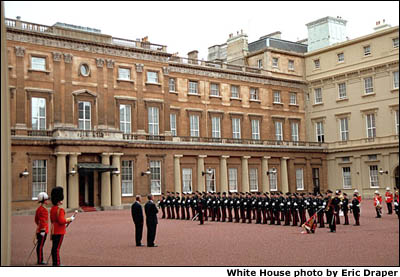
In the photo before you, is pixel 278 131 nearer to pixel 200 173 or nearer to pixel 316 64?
pixel 316 64

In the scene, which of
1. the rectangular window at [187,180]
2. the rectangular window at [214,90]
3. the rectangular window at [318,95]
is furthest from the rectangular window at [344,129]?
the rectangular window at [187,180]

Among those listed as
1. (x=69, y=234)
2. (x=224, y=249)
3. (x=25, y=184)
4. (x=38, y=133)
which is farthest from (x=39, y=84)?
(x=224, y=249)

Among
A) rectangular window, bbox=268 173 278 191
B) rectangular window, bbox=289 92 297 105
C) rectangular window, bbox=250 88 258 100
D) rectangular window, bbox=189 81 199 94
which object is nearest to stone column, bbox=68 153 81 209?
rectangular window, bbox=189 81 199 94

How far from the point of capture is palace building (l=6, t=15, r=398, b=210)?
31609mm

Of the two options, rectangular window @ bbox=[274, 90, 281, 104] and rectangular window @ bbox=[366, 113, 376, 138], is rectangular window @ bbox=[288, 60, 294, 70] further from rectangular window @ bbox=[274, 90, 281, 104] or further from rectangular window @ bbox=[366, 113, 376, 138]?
rectangular window @ bbox=[366, 113, 376, 138]

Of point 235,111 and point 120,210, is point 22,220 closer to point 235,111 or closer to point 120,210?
point 120,210

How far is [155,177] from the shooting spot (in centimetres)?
3678

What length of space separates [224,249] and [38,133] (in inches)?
859

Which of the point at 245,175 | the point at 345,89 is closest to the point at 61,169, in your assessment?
the point at 245,175

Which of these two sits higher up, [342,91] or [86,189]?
[342,91]

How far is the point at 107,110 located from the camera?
35062 mm

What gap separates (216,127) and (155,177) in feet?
27.4

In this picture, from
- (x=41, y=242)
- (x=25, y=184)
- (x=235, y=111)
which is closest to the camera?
(x=41, y=242)

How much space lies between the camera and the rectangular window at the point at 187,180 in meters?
38.7
